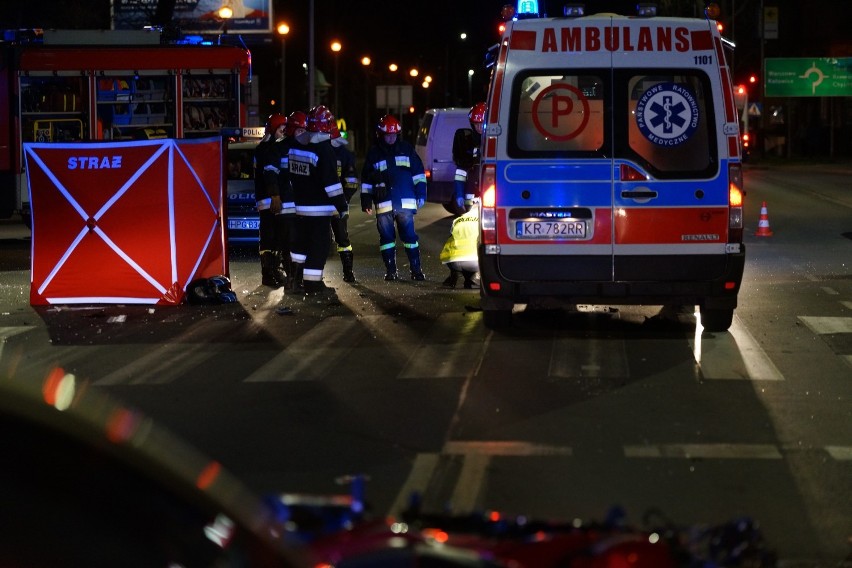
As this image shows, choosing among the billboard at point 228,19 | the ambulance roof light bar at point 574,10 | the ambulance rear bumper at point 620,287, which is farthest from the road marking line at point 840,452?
the billboard at point 228,19

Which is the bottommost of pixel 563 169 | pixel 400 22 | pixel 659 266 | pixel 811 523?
pixel 811 523

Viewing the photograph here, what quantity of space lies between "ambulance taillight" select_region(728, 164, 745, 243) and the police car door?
5 cm

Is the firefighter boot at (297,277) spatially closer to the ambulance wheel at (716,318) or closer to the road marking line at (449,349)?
the road marking line at (449,349)

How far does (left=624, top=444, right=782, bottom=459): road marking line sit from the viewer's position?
691cm

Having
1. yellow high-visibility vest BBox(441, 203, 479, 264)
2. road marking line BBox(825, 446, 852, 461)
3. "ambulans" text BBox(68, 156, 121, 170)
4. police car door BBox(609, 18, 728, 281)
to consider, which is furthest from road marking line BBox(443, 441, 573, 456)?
"ambulans" text BBox(68, 156, 121, 170)

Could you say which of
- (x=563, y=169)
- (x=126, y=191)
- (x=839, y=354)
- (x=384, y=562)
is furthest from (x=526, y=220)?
(x=384, y=562)

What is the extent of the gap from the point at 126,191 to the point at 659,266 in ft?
18.0

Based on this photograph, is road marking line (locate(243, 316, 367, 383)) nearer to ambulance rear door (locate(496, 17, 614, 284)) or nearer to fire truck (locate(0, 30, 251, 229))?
ambulance rear door (locate(496, 17, 614, 284))

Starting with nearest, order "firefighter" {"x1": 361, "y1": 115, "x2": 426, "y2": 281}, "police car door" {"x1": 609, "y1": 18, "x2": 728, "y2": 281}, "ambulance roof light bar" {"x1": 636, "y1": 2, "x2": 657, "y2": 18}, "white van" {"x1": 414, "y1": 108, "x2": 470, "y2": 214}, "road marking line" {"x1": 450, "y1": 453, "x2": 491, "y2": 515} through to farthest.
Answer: "road marking line" {"x1": 450, "y1": 453, "x2": 491, "y2": 515}, "police car door" {"x1": 609, "y1": 18, "x2": 728, "y2": 281}, "ambulance roof light bar" {"x1": 636, "y1": 2, "x2": 657, "y2": 18}, "firefighter" {"x1": 361, "y1": 115, "x2": 426, "y2": 281}, "white van" {"x1": 414, "y1": 108, "x2": 470, "y2": 214}

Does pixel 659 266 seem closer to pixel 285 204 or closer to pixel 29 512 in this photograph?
pixel 285 204

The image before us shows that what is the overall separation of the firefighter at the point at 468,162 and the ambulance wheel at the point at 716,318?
4.27 meters

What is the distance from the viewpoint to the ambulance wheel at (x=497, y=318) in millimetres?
11297

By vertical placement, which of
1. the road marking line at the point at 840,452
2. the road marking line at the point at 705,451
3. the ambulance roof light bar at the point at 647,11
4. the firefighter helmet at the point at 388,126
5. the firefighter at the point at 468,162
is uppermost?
the ambulance roof light bar at the point at 647,11

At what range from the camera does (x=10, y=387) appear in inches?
89.7
